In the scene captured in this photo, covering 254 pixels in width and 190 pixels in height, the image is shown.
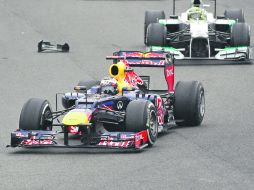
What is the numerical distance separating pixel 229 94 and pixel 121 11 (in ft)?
58.0

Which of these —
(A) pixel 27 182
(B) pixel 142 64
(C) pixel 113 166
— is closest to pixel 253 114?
(B) pixel 142 64

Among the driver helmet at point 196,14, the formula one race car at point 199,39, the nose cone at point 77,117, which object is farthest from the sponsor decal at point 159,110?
the driver helmet at point 196,14

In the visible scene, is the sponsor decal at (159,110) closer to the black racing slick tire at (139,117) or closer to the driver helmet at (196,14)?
the black racing slick tire at (139,117)

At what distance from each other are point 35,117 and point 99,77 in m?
9.14

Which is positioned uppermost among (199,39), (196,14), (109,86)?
(196,14)

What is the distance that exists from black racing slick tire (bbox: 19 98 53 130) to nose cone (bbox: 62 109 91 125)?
56 centimetres

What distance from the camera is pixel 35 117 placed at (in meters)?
15.2

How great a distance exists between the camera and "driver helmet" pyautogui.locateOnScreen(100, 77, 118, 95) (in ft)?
53.2

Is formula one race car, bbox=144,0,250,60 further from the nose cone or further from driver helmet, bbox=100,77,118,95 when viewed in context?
the nose cone

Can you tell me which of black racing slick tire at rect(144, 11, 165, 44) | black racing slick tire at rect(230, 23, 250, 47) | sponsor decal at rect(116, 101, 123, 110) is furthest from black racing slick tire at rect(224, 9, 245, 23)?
sponsor decal at rect(116, 101, 123, 110)

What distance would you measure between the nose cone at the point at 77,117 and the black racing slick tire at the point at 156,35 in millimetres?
12137

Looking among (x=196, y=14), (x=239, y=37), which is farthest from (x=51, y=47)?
(x=239, y=37)

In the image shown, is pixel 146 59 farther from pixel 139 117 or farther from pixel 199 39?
pixel 199 39

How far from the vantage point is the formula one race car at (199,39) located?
87.1ft
